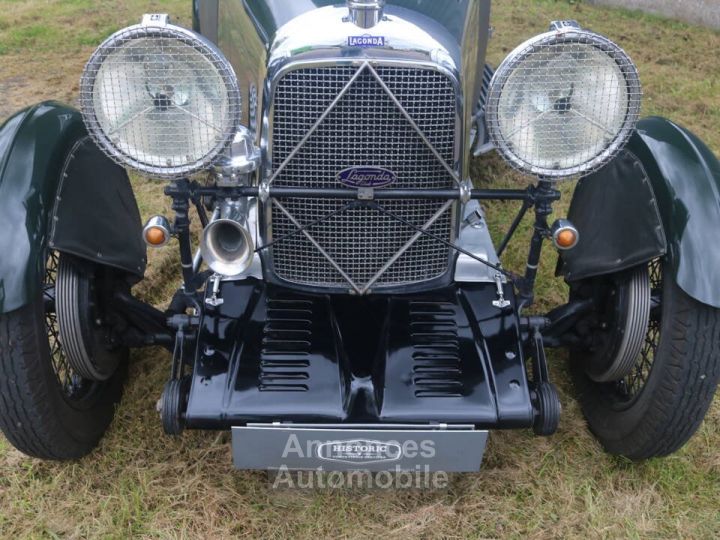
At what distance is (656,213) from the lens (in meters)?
2.21

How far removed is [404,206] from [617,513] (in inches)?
50.8

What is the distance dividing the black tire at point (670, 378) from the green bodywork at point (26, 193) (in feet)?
6.35

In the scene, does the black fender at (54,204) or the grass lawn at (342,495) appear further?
the grass lawn at (342,495)

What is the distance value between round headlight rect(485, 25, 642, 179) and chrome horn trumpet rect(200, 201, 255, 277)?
30.4 inches

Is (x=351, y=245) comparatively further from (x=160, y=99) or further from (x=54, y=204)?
(x=54, y=204)

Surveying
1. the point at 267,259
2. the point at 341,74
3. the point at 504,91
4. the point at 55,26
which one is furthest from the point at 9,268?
the point at 55,26

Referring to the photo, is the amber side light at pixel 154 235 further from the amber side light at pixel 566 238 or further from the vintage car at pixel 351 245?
the amber side light at pixel 566 238

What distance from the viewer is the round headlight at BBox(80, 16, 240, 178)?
1810mm

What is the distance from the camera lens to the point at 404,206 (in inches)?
90.0

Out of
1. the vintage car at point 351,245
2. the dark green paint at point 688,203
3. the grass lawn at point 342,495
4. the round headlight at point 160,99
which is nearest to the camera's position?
the round headlight at point 160,99

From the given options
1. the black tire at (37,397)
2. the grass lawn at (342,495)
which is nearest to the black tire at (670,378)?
the grass lawn at (342,495)

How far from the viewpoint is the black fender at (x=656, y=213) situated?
6.79ft

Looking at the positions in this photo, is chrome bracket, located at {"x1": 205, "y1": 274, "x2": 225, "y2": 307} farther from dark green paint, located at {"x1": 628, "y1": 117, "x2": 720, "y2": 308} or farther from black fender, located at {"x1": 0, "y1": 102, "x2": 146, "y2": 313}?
dark green paint, located at {"x1": 628, "y1": 117, "x2": 720, "y2": 308}

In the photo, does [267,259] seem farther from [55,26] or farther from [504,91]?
[55,26]
